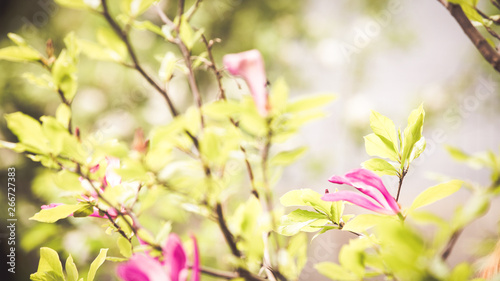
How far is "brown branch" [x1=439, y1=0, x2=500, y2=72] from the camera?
1.00 ft

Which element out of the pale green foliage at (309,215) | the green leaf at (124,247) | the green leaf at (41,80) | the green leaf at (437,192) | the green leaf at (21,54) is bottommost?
the green leaf at (437,192)

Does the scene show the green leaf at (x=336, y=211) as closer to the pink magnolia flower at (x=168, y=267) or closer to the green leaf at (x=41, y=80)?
the pink magnolia flower at (x=168, y=267)

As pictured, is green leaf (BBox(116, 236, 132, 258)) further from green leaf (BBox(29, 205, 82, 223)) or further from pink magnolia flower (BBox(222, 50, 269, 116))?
pink magnolia flower (BBox(222, 50, 269, 116))

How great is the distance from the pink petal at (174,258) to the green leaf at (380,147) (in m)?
0.23

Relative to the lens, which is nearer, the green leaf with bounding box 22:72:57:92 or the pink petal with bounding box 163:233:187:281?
the pink petal with bounding box 163:233:187:281

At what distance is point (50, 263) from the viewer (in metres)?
0.35

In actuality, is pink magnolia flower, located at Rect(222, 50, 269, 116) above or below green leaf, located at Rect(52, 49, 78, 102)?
below

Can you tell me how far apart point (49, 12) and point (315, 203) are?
2.12 metres

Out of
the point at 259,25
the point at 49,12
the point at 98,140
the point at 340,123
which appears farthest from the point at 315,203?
the point at 340,123

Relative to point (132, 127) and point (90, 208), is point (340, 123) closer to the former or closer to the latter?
point (132, 127)

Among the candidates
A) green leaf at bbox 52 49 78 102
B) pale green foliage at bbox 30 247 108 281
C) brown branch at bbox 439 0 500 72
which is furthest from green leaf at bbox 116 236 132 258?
brown branch at bbox 439 0 500 72

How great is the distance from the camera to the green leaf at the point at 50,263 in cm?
Answer: 35

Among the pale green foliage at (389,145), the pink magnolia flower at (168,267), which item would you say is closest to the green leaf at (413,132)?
the pale green foliage at (389,145)

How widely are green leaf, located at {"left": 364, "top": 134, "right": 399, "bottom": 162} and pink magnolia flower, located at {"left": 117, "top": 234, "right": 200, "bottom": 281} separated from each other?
23 centimetres
